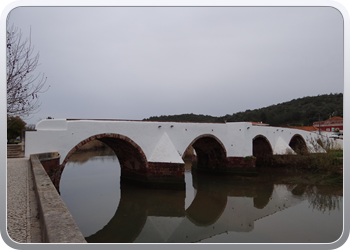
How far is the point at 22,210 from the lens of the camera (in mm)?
3102

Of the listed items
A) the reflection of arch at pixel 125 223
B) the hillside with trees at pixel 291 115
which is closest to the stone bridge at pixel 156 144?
the reflection of arch at pixel 125 223

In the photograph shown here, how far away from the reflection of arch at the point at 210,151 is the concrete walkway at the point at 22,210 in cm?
784

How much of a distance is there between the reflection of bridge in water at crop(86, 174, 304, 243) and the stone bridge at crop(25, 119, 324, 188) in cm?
86

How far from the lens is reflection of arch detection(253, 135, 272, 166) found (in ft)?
49.6

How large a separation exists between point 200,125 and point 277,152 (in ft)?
22.8

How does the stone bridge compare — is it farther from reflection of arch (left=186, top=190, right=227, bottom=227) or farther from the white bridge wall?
reflection of arch (left=186, top=190, right=227, bottom=227)

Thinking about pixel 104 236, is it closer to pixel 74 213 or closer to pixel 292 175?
pixel 74 213

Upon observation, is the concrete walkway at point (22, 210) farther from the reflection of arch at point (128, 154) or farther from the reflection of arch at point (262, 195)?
the reflection of arch at point (262, 195)

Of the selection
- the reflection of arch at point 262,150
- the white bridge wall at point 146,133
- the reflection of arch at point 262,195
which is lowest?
the reflection of arch at point 262,195

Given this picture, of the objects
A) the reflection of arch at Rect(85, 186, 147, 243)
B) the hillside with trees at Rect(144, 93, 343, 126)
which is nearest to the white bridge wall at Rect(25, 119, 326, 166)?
the reflection of arch at Rect(85, 186, 147, 243)

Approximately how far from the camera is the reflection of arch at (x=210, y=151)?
12008 mm

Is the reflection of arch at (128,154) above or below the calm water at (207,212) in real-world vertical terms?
above

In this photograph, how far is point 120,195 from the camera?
8945mm
